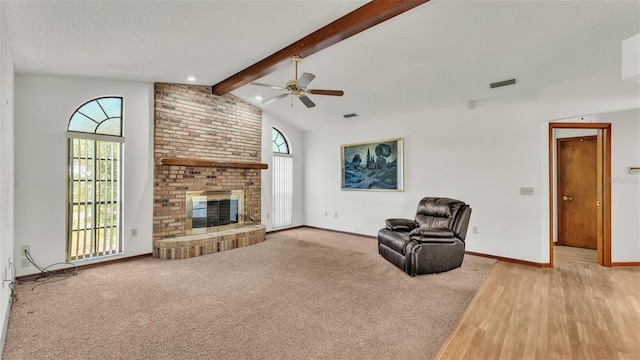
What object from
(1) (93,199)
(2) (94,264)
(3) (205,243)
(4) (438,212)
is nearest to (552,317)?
(4) (438,212)

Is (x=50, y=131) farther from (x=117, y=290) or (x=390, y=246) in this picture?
(x=390, y=246)

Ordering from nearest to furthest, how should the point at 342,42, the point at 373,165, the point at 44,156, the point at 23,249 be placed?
the point at 342,42 → the point at 23,249 → the point at 44,156 → the point at 373,165

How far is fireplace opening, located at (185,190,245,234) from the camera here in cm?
513

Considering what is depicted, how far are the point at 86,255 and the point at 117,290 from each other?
148 cm

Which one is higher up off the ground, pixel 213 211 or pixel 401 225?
pixel 213 211

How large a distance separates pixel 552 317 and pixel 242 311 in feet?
9.45

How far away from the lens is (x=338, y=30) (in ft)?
→ 9.74

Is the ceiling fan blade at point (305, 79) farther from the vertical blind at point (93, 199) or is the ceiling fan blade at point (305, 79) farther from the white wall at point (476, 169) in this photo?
the vertical blind at point (93, 199)

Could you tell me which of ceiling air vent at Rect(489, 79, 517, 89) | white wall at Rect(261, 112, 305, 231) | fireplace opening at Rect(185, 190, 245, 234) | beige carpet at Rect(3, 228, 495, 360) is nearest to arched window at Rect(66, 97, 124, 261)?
beige carpet at Rect(3, 228, 495, 360)

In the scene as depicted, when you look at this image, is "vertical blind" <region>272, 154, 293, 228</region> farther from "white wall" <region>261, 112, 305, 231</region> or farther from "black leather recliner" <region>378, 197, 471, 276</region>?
"black leather recliner" <region>378, 197, 471, 276</region>

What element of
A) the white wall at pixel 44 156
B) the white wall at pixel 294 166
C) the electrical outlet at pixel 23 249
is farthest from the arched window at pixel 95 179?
the white wall at pixel 294 166

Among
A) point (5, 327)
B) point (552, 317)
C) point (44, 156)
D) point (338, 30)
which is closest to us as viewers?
point (5, 327)

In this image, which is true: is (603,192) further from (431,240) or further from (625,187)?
(431,240)

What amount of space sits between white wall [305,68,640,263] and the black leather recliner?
898 mm
